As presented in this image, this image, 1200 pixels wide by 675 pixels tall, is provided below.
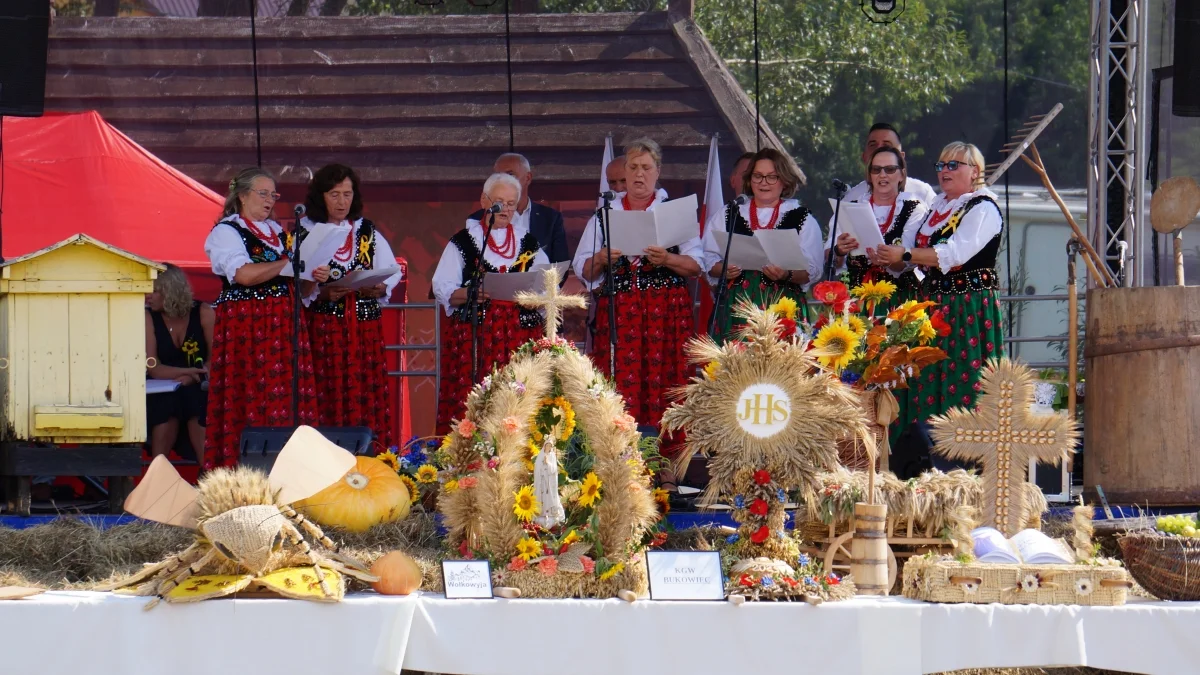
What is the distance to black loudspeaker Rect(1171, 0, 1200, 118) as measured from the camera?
5867 millimetres

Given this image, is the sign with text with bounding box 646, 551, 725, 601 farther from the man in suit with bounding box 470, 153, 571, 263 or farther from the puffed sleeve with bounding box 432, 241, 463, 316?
the man in suit with bounding box 470, 153, 571, 263

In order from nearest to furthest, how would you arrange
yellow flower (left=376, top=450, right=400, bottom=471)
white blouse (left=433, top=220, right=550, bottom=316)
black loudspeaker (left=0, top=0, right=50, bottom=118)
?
yellow flower (left=376, top=450, right=400, bottom=471) < black loudspeaker (left=0, top=0, right=50, bottom=118) < white blouse (left=433, top=220, right=550, bottom=316)

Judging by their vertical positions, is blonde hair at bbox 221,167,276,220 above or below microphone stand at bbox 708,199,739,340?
above

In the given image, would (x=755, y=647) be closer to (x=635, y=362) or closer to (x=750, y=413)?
(x=750, y=413)

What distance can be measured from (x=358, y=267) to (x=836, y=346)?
2.81 metres

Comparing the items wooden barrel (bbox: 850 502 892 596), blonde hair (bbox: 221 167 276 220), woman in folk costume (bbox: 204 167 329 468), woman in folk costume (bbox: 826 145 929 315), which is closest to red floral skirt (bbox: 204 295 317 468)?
woman in folk costume (bbox: 204 167 329 468)

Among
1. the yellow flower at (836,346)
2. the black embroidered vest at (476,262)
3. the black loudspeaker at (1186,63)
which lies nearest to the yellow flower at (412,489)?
the black embroidered vest at (476,262)

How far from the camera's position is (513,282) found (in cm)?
604

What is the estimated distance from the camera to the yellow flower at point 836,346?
13.6ft

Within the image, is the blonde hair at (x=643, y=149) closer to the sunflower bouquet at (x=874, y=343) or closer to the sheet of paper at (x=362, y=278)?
the sheet of paper at (x=362, y=278)

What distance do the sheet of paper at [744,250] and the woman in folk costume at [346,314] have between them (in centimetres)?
145

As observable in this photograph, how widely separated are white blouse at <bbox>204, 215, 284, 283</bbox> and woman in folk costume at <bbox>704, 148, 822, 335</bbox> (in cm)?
185

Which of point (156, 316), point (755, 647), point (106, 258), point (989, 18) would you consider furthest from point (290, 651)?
point (989, 18)

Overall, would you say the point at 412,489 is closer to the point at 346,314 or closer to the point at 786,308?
the point at 346,314
